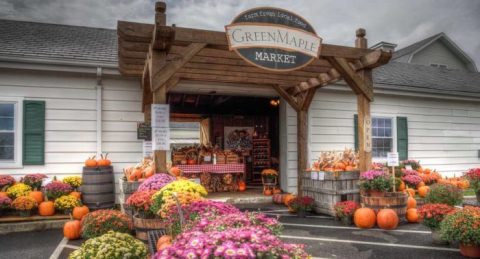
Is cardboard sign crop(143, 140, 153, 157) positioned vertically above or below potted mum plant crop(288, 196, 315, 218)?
above

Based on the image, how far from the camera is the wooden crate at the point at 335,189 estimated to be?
24.4 ft

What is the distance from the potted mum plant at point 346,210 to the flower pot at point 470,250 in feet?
7.27

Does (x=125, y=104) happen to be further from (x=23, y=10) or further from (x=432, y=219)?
(x=23, y=10)

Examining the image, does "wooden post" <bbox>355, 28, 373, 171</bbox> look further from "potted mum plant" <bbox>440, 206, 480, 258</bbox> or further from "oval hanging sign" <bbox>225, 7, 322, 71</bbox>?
"potted mum plant" <bbox>440, 206, 480, 258</bbox>

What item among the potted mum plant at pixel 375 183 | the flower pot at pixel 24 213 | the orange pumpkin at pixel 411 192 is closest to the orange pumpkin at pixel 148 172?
the flower pot at pixel 24 213

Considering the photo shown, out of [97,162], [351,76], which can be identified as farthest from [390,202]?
[97,162]

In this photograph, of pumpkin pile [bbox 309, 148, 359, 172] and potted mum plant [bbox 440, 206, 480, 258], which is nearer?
potted mum plant [bbox 440, 206, 480, 258]

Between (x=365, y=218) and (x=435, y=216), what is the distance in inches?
53.2

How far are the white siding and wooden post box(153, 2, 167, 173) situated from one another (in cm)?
1748

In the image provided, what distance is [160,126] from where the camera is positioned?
5.81 metres

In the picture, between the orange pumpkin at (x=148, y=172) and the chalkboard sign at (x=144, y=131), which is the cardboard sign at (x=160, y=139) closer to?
the orange pumpkin at (x=148, y=172)

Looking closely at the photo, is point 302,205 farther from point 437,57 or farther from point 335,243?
point 437,57

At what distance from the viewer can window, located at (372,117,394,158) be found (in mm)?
11180

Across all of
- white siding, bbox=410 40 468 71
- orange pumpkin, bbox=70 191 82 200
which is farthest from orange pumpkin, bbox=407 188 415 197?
white siding, bbox=410 40 468 71
